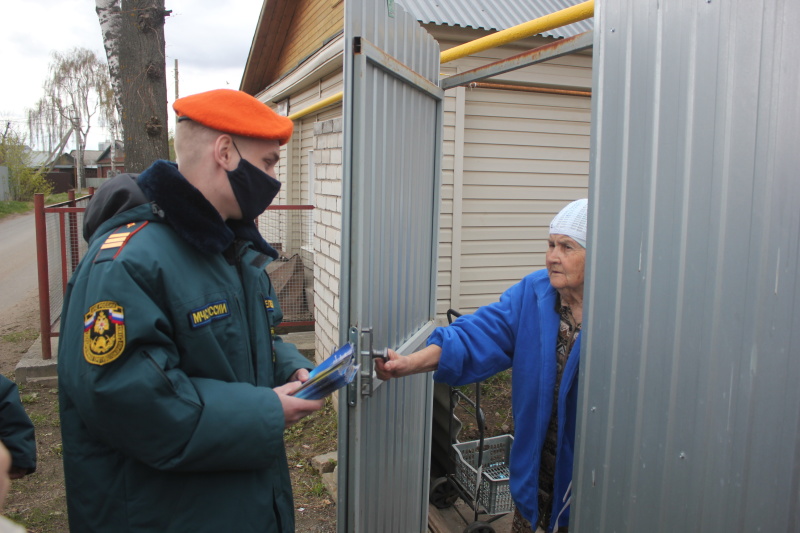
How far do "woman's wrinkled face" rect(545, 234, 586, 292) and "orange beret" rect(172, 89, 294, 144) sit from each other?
1.17 metres

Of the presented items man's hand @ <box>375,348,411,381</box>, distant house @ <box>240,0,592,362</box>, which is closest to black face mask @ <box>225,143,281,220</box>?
man's hand @ <box>375,348,411,381</box>

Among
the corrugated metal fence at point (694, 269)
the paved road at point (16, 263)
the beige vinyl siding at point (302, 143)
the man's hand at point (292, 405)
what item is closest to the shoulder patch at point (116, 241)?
the man's hand at point (292, 405)

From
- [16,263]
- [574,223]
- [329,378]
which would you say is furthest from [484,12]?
[16,263]

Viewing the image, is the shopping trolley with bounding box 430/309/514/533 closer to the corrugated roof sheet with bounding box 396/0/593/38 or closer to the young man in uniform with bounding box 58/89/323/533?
the young man in uniform with bounding box 58/89/323/533

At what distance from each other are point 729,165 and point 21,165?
4670 centimetres

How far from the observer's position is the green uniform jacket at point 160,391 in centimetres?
147

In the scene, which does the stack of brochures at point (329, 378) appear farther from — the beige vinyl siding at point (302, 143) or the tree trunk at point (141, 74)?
the beige vinyl siding at point (302, 143)

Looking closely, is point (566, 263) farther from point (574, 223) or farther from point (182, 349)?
point (182, 349)

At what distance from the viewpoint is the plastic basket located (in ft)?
11.5

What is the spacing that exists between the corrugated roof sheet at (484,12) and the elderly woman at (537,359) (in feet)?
12.4

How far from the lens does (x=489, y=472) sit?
3920 millimetres

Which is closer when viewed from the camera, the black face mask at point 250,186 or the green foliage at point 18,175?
the black face mask at point 250,186

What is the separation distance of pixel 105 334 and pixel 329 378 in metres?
0.67

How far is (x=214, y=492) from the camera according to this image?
1.71 meters
